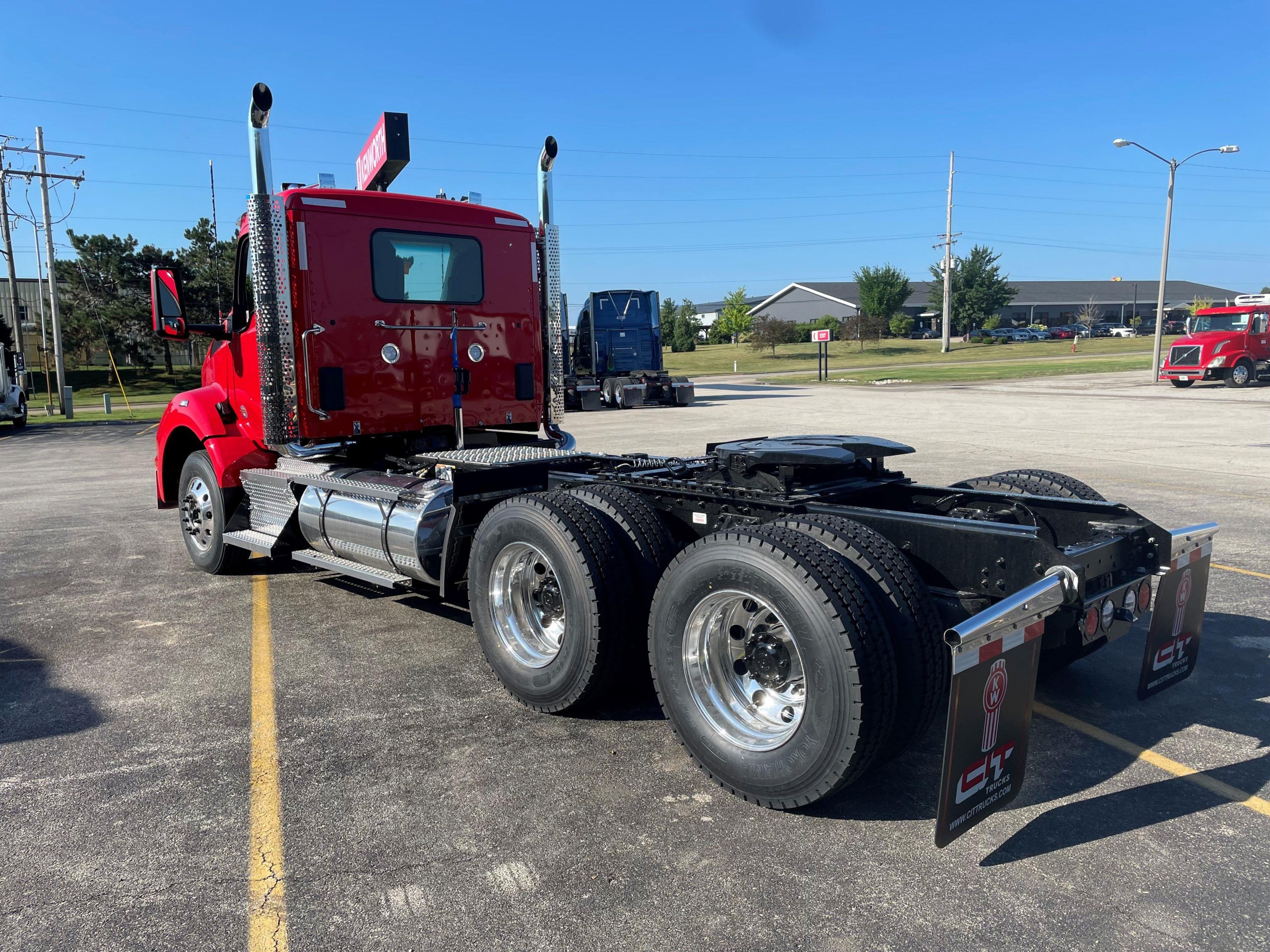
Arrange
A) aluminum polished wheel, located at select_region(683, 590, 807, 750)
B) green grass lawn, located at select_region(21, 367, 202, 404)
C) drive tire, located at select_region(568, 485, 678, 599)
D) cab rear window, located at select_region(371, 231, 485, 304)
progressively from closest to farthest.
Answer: aluminum polished wheel, located at select_region(683, 590, 807, 750)
drive tire, located at select_region(568, 485, 678, 599)
cab rear window, located at select_region(371, 231, 485, 304)
green grass lawn, located at select_region(21, 367, 202, 404)

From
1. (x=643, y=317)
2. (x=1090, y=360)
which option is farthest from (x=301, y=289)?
(x=1090, y=360)

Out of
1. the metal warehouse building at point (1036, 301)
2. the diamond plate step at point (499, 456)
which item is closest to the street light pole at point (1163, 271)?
the diamond plate step at point (499, 456)

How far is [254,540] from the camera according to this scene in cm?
686

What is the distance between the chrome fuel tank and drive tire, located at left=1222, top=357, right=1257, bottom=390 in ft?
103

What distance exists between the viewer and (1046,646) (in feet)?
11.8

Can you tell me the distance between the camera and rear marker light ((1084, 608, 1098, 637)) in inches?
136

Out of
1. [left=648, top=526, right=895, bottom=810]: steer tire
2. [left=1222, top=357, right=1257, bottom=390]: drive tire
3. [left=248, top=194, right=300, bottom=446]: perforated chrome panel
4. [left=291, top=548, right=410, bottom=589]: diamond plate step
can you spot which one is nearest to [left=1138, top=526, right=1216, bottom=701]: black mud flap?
[left=648, top=526, right=895, bottom=810]: steer tire

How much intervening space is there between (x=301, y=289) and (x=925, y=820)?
5049 millimetres

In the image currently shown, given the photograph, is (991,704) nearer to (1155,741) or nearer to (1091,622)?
(1091,622)

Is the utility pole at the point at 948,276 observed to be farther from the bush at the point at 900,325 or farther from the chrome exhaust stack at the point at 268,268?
the chrome exhaust stack at the point at 268,268

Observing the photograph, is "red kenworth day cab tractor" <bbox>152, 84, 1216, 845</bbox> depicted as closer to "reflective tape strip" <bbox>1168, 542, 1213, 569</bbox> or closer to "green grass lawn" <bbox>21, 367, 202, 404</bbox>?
"reflective tape strip" <bbox>1168, 542, 1213, 569</bbox>

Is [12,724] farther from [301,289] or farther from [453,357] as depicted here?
[453,357]

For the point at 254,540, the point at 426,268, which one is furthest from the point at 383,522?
the point at 426,268

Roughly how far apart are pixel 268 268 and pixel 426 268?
1120mm
